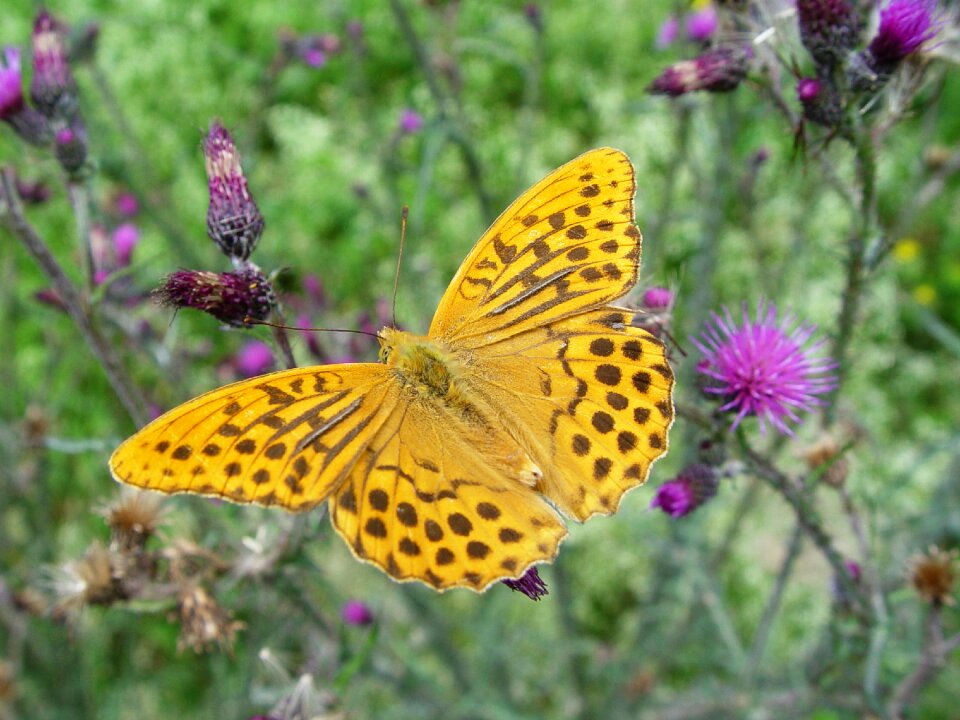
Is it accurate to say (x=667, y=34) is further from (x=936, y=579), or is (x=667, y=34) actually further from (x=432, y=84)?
(x=936, y=579)

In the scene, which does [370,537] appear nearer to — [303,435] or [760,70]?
[303,435]

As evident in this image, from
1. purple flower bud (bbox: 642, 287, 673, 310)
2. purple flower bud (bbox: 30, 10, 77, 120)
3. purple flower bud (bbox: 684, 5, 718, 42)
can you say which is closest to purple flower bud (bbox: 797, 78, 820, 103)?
purple flower bud (bbox: 642, 287, 673, 310)

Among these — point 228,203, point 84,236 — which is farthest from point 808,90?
point 84,236

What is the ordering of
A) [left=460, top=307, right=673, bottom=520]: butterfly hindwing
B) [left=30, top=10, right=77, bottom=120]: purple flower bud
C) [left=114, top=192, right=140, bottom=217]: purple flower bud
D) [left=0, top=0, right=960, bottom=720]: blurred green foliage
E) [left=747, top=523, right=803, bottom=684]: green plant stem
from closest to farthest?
[left=460, top=307, right=673, bottom=520]: butterfly hindwing < [left=747, top=523, right=803, bottom=684]: green plant stem < [left=30, top=10, right=77, bottom=120]: purple flower bud < [left=0, top=0, right=960, bottom=720]: blurred green foliage < [left=114, top=192, right=140, bottom=217]: purple flower bud

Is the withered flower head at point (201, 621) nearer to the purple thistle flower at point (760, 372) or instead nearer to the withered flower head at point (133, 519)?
the withered flower head at point (133, 519)

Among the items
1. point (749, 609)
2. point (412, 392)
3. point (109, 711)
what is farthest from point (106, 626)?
point (749, 609)

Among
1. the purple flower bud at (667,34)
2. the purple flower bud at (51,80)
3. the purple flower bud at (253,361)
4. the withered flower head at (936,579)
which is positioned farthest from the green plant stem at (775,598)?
the purple flower bud at (667,34)

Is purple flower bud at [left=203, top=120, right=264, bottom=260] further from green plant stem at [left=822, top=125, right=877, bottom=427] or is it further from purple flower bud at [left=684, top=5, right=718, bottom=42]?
purple flower bud at [left=684, top=5, right=718, bottom=42]
